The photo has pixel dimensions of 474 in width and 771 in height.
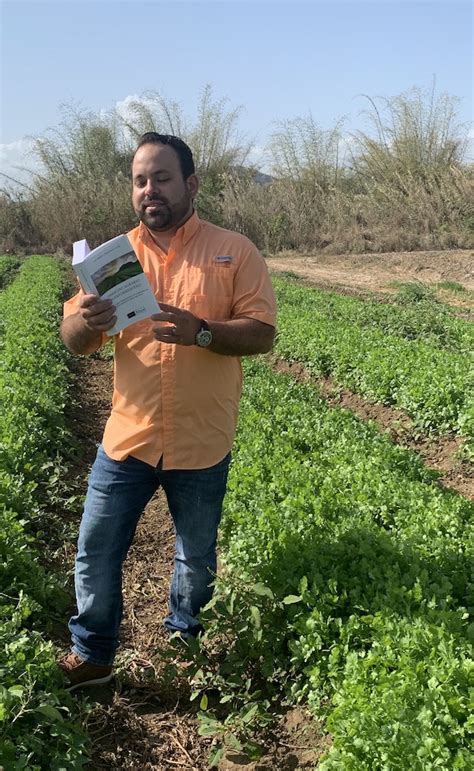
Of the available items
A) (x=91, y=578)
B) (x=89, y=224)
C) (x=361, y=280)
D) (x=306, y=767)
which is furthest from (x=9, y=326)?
(x=89, y=224)

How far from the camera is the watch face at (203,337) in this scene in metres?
2.86

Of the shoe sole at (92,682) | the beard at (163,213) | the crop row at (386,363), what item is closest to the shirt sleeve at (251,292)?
the beard at (163,213)

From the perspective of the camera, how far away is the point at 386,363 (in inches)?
332

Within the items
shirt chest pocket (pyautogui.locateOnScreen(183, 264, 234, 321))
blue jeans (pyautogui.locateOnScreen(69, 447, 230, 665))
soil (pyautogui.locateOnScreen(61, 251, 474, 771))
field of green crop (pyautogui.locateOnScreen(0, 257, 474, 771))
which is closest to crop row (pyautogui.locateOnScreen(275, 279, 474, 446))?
soil (pyautogui.locateOnScreen(61, 251, 474, 771))

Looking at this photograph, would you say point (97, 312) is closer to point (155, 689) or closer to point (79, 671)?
point (79, 671)

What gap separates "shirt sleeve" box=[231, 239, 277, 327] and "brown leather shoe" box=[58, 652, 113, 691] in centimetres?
184

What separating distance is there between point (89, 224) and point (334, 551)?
1296 inches

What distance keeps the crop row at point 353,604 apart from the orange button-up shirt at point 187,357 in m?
0.91

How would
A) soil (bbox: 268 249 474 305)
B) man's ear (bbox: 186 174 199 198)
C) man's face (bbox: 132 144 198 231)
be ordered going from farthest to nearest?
soil (bbox: 268 249 474 305), man's ear (bbox: 186 174 199 198), man's face (bbox: 132 144 198 231)

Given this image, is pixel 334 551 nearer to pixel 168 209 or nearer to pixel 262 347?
pixel 262 347

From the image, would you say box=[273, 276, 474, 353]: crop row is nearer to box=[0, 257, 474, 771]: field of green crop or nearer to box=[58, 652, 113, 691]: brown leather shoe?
box=[0, 257, 474, 771]: field of green crop

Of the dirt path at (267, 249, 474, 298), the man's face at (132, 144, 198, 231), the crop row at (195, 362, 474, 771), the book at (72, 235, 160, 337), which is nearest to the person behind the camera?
the crop row at (195, 362, 474, 771)

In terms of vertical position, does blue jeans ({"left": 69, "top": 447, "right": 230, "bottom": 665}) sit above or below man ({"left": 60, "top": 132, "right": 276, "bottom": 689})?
below

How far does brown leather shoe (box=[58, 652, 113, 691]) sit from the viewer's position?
130 inches
